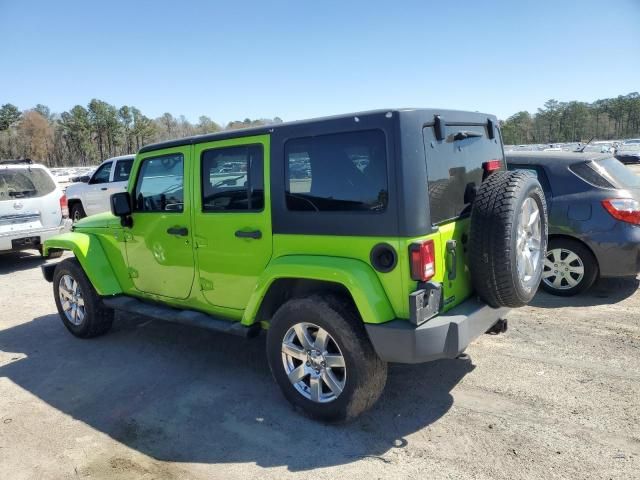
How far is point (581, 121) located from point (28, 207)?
11274 centimetres

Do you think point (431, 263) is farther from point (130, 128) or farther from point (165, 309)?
point (130, 128)

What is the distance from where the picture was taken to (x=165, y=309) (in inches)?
173

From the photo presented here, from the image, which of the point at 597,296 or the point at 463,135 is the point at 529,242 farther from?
the point at 597,296

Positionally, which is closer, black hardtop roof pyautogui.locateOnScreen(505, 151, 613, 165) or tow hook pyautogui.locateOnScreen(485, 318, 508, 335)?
tow hook pyautogui.locateOnScreen(485, 318, 508, 335)

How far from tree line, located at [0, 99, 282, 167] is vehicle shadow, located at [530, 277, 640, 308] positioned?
9162 cm

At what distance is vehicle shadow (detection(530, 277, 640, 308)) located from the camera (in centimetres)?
530

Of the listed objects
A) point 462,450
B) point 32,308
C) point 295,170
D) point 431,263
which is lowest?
point 462,450

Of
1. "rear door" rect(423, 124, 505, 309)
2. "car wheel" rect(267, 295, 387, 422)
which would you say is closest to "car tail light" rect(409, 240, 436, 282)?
"rear door" rect(423, 124, 505, 309)

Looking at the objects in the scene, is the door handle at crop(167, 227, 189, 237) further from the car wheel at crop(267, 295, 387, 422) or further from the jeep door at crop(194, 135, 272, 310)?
the car wheel at crop(267, 295, 387, 422)

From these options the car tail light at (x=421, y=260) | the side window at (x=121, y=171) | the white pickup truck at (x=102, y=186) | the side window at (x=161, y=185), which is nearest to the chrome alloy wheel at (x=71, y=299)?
the side window at (x=161, y=185)

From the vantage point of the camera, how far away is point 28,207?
8.39 meters

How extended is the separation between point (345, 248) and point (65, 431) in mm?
2351

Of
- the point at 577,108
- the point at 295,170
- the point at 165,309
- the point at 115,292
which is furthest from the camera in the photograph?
the point at 577,108

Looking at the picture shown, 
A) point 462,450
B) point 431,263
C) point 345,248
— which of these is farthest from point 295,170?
point 462,450
